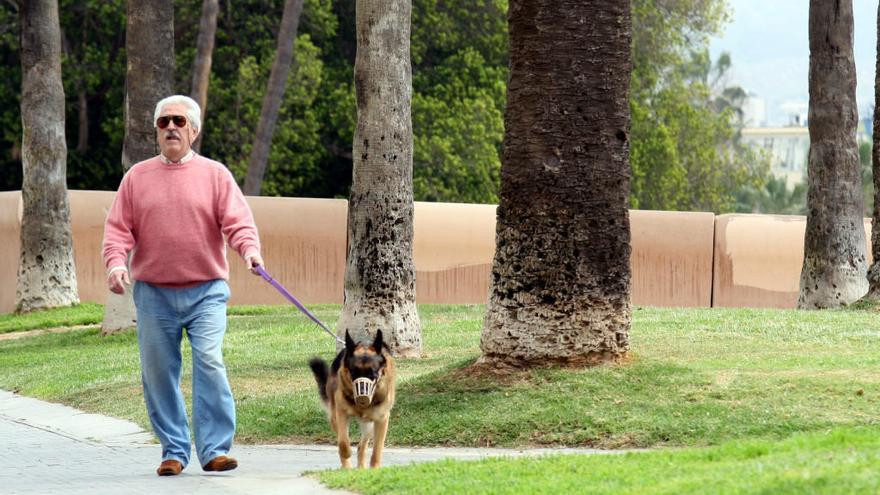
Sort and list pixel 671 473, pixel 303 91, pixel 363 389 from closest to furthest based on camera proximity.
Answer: pixel 671 473 → pixel 363 389 → pixel 303 91

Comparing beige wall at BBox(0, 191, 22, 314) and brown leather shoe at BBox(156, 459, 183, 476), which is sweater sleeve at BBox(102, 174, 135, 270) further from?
beige wall at BBox(0, 191, 22, 314)

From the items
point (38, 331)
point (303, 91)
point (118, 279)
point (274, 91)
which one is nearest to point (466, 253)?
point (38, 331)

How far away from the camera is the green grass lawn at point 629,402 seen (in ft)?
25.3

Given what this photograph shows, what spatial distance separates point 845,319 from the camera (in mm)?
14750

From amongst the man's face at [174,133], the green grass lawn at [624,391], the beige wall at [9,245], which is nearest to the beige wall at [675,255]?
the green grass lawn at [624,391]

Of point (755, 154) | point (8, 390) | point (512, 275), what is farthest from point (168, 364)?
point (755, 154)

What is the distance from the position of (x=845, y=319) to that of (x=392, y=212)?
4.48 metres

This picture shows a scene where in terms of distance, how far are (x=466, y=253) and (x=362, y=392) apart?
52.4 feet

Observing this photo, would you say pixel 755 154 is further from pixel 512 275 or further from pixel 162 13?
pixel 512 275

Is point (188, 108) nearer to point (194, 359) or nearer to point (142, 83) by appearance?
point (194, 359)

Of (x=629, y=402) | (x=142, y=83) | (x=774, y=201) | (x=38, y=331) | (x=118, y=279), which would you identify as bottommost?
(x=774, y=201)

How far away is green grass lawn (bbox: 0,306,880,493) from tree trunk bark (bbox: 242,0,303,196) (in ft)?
48.1

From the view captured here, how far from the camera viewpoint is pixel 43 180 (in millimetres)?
23641

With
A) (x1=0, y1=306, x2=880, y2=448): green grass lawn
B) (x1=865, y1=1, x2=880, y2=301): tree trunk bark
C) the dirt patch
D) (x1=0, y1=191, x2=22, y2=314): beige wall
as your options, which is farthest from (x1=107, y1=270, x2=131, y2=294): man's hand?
(x1=0, y1=191, x2=22, y2=314): beige wall
